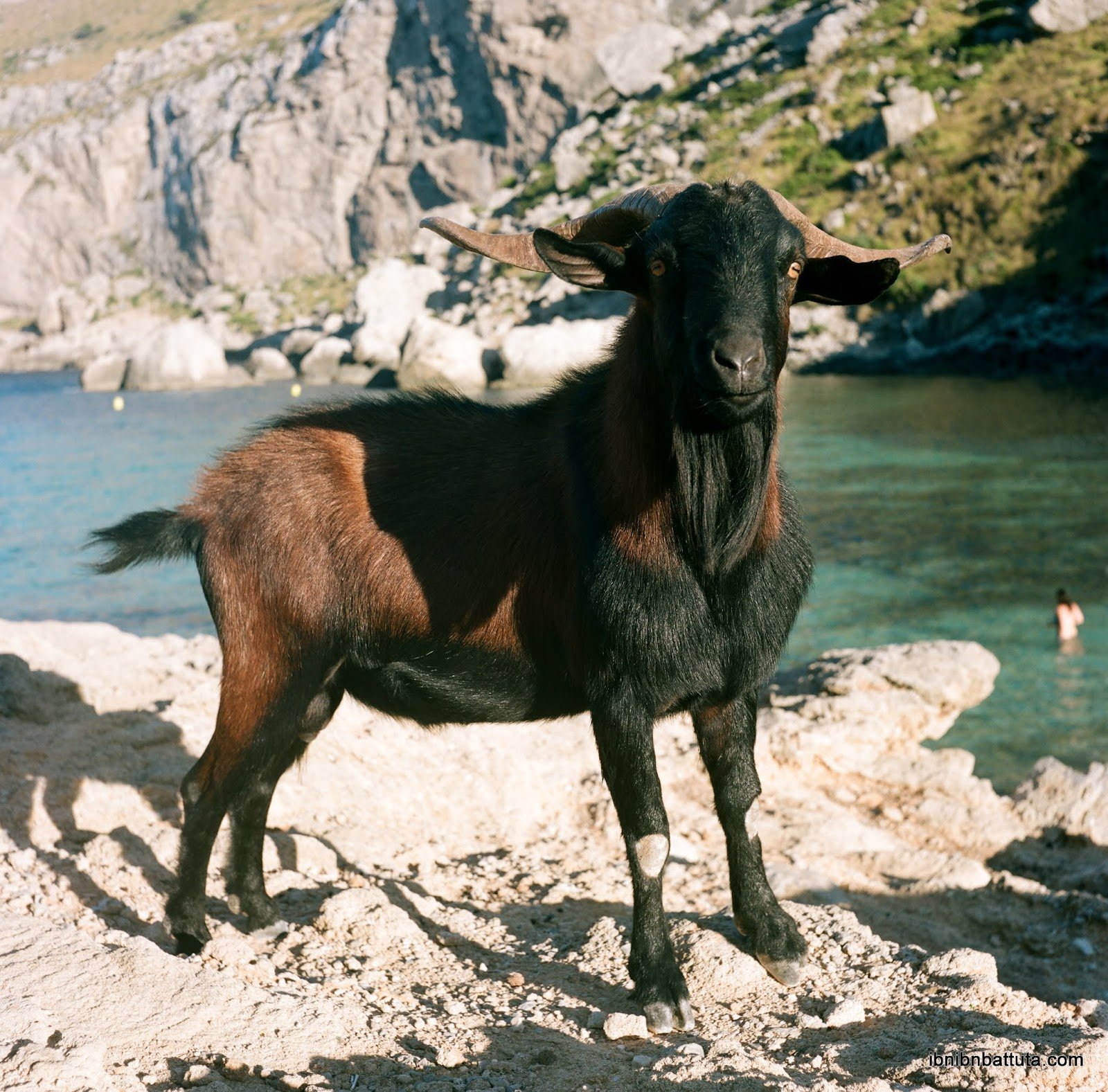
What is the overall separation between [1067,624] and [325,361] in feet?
159

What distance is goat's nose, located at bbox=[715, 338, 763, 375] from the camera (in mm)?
3479

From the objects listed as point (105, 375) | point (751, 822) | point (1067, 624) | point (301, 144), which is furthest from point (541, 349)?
point (301, 144)

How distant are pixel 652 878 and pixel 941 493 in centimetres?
1706

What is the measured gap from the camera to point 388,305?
60562mm

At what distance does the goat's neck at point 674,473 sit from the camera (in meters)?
3.91

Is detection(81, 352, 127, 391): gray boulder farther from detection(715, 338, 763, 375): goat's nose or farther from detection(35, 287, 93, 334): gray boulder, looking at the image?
detection(715, 338, 763, 375): goat's nose

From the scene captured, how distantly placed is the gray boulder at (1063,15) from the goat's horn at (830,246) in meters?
49.1

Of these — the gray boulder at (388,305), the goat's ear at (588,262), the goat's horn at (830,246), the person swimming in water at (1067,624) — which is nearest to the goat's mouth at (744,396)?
the goat's ear at (588,262)

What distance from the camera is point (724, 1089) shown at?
331 cm

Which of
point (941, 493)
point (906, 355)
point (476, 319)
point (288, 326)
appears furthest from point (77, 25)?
point (941, 493)

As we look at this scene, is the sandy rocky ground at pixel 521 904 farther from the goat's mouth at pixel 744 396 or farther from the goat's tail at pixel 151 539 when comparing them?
the goat's mouth at pixel 744 396

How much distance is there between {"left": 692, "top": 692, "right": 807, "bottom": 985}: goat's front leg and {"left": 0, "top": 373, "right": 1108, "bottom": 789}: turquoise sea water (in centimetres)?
253

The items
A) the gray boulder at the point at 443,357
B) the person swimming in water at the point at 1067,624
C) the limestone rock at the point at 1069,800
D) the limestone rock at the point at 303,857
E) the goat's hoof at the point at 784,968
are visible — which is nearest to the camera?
the goat's hoof at the point at 784,968

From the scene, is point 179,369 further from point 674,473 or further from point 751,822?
point 674,473
